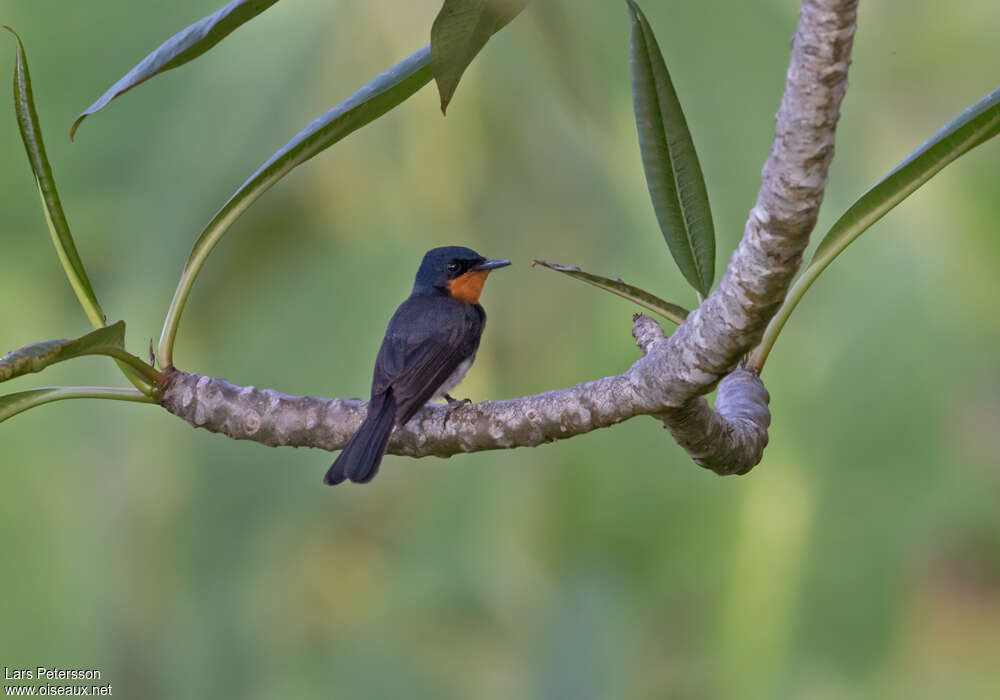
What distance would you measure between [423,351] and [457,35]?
107cm

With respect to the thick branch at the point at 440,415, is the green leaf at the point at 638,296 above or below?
above

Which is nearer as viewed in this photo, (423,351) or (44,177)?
(44,177)

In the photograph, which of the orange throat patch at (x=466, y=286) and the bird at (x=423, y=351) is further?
the orange throat patch at (x=466, y=286)

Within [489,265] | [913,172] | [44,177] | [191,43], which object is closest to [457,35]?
[191,43]

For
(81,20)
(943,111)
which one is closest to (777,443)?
(943,111)

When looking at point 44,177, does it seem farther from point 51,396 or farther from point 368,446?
point 368,446

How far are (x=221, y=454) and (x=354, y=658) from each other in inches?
34.7

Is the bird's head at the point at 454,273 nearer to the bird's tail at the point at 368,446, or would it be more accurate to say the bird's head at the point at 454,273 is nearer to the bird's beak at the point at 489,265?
the bird's beak at the point at 489,265

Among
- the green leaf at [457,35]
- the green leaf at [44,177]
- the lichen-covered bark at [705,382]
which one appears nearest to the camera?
the lichen-covered bark at [705,382]

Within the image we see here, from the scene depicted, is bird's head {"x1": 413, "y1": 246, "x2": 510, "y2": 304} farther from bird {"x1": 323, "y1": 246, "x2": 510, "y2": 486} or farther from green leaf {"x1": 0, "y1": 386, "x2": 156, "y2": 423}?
green leaf {"x1": 0, "y1": 386, "x2": 156, "y2": 423}

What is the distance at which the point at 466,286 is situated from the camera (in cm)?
256

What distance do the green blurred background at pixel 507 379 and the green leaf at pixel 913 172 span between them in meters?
1.61

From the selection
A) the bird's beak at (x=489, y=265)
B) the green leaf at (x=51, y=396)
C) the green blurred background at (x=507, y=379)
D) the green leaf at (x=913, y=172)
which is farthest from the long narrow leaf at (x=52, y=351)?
the green blurred background at (x=507, y=379)

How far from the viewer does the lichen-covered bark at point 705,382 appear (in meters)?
0.88
